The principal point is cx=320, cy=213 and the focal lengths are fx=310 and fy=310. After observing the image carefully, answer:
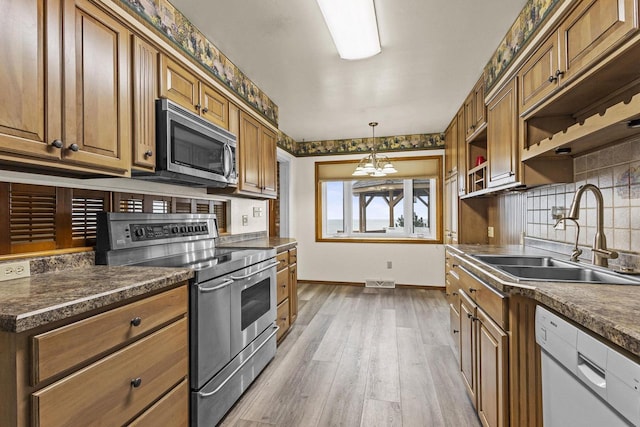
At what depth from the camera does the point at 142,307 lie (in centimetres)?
121

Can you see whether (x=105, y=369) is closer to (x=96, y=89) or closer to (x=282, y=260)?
(x=96, y=89)

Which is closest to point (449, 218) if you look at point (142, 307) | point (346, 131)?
point (346, 131)

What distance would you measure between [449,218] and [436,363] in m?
2.41

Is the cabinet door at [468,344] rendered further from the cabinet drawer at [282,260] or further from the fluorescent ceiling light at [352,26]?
the fluorescent ceiling light at [352,26]

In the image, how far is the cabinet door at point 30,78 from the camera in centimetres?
105

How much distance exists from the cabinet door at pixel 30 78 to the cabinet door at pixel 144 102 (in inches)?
15.3

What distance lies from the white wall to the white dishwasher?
3824mm

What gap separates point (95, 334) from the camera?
102cm

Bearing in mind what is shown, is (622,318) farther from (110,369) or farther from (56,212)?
(56,212)

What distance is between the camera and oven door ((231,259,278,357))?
6.29 feet

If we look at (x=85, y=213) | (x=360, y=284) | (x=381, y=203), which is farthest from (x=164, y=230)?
(x=381, y=203)

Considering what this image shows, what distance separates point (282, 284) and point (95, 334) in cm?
191

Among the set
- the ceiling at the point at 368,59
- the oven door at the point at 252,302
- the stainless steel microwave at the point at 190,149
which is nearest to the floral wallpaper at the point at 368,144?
the ceiling at the point at 368,59

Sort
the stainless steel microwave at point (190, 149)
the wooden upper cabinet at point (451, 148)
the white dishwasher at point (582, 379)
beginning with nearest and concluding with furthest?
the white dishwasher at point (582, 379), the stainless steel microwave at point (190, 149), the wooden upper cabinet at point (451, 148)
